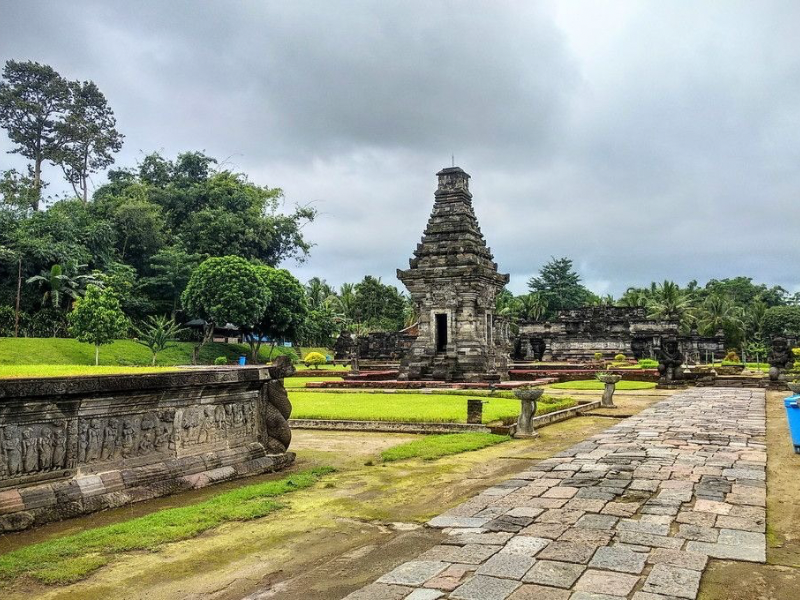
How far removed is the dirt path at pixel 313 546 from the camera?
13.0 ft

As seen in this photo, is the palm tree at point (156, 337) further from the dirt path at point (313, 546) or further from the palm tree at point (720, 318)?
the palm tree at point (720, 318)

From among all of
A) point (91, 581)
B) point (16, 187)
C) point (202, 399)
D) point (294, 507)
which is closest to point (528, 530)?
point (294, 507)

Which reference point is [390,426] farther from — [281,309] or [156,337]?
[281,309]

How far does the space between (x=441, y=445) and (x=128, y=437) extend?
4.97m

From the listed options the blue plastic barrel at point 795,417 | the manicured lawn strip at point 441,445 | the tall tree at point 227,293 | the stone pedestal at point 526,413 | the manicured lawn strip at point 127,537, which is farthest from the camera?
the tall tree at point 227,293

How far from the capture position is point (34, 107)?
49062mm

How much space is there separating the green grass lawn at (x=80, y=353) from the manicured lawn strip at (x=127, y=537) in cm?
2531

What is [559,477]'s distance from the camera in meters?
7.30

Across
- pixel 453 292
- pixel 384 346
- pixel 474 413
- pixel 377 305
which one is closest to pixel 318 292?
pixel 377 305

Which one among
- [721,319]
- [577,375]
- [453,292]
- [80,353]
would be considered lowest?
[577,375]

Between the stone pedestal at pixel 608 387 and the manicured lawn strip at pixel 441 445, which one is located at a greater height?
the stone pedestal at pixel 608 387

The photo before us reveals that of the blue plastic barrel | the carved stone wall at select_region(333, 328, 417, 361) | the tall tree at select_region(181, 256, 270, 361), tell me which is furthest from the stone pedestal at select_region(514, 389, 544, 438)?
the carved stone wall at select_region(333, 328, 417, 361)

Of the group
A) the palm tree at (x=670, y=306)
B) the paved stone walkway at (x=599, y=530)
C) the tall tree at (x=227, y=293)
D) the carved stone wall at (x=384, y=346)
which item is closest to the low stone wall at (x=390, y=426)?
the paved stone walkway at (x=599, y=530)

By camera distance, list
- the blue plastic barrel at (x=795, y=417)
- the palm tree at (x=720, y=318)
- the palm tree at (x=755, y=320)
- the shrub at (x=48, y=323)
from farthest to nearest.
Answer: the palm tree at (x=755, y=320) < the palm tree at (x=720, y=318) < the shrub at (x=48, y=323) < the blue plastic barrel at (x=795, y=417)
